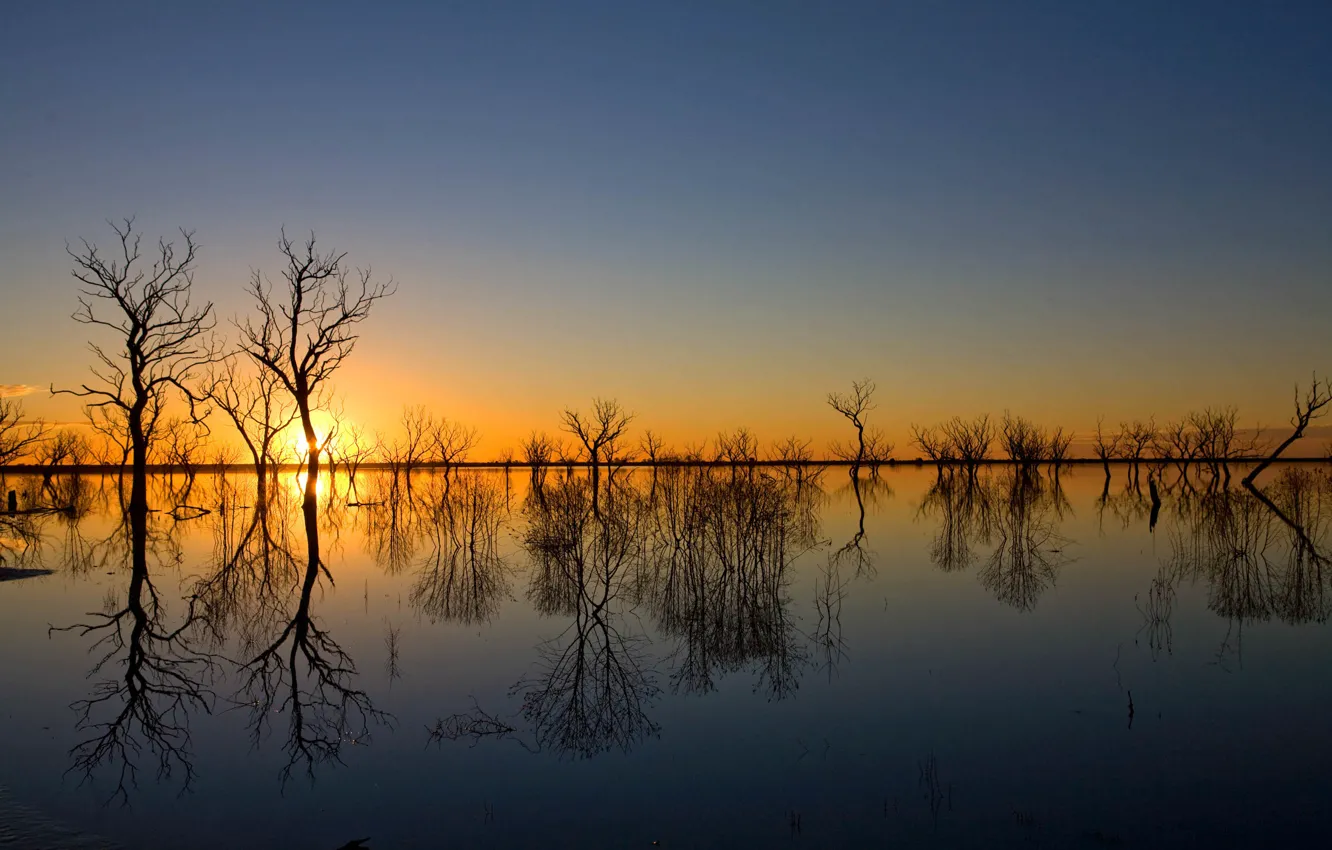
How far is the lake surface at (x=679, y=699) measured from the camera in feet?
17.4

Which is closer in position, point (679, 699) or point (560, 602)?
point (679, 699)

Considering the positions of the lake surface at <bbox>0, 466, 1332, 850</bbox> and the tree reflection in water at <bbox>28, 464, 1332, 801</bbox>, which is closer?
the lake surface at <bbox>0, 466, 1332, 850</bbox>

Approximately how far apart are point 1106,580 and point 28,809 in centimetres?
1328

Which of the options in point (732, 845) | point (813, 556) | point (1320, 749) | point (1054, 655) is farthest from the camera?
point (813, 556)

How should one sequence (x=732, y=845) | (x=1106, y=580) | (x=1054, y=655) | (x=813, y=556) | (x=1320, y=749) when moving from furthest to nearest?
(x=813, y=556) < (x=1106, y=580) < (x=1054, y=655) < (x=1320, y=749) < (x=732, y=845)

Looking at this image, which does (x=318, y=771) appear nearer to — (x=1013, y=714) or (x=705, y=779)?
(x=705, y=779)

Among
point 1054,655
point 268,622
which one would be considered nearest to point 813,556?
point 1054,655

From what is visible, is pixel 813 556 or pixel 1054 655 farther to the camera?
pixel 813 556

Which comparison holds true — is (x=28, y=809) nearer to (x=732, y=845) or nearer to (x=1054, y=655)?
(x=732, y=845)

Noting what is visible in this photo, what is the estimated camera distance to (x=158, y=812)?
5.33 meters

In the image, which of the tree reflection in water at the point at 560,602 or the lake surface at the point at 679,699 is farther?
the tree reflection in water at the point at 560,602

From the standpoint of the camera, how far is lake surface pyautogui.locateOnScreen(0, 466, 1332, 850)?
531 centimetres

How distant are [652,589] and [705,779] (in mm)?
6893

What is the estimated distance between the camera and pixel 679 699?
7598mm
